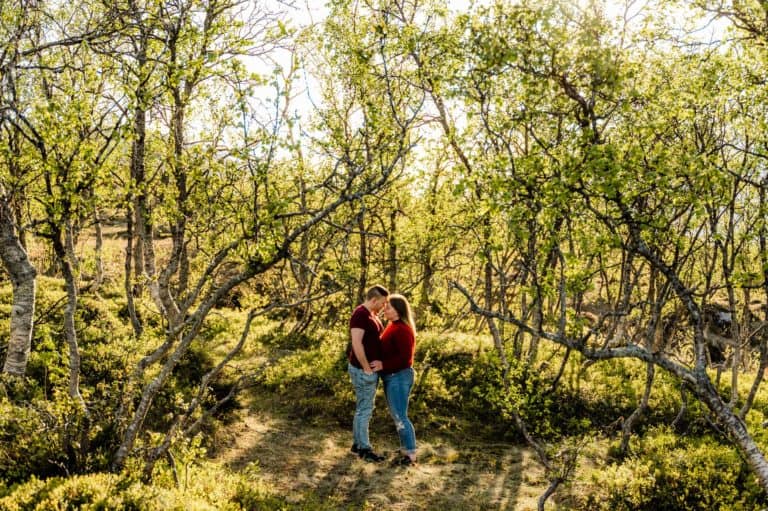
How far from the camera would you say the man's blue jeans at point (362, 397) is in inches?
381

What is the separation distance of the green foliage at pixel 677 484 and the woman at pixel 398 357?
3.55 m

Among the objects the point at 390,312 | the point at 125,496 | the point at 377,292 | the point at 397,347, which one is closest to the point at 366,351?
the point at 397,347

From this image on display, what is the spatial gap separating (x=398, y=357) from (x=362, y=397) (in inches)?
38.5

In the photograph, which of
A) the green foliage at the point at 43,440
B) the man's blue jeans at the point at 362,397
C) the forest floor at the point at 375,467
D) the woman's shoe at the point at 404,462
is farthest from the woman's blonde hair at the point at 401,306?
the green foliage at the point at 43,440

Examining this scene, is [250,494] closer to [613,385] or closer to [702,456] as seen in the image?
[702,456]

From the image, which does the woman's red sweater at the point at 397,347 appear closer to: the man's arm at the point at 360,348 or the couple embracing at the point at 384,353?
the couple embracing at the point at 384,353

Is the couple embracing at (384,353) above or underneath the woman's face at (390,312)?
underneath

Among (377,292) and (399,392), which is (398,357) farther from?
(377,292)

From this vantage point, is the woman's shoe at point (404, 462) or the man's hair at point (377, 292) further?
the woman's shoe at point (404, 462)

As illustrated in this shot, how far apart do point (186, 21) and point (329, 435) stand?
905 cm

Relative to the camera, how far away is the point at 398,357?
9617 millimetres

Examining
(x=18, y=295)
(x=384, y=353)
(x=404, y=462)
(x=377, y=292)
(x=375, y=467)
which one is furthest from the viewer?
(x=375, y=467)

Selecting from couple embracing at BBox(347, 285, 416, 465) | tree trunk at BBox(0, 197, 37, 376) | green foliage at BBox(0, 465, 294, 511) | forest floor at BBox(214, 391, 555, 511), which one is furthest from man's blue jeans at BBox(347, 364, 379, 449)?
tree trunk at BBox(0, 197, 37, 376)

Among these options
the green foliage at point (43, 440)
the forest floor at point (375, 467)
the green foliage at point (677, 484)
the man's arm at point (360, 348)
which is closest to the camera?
the green foliage at point (43, 440)
